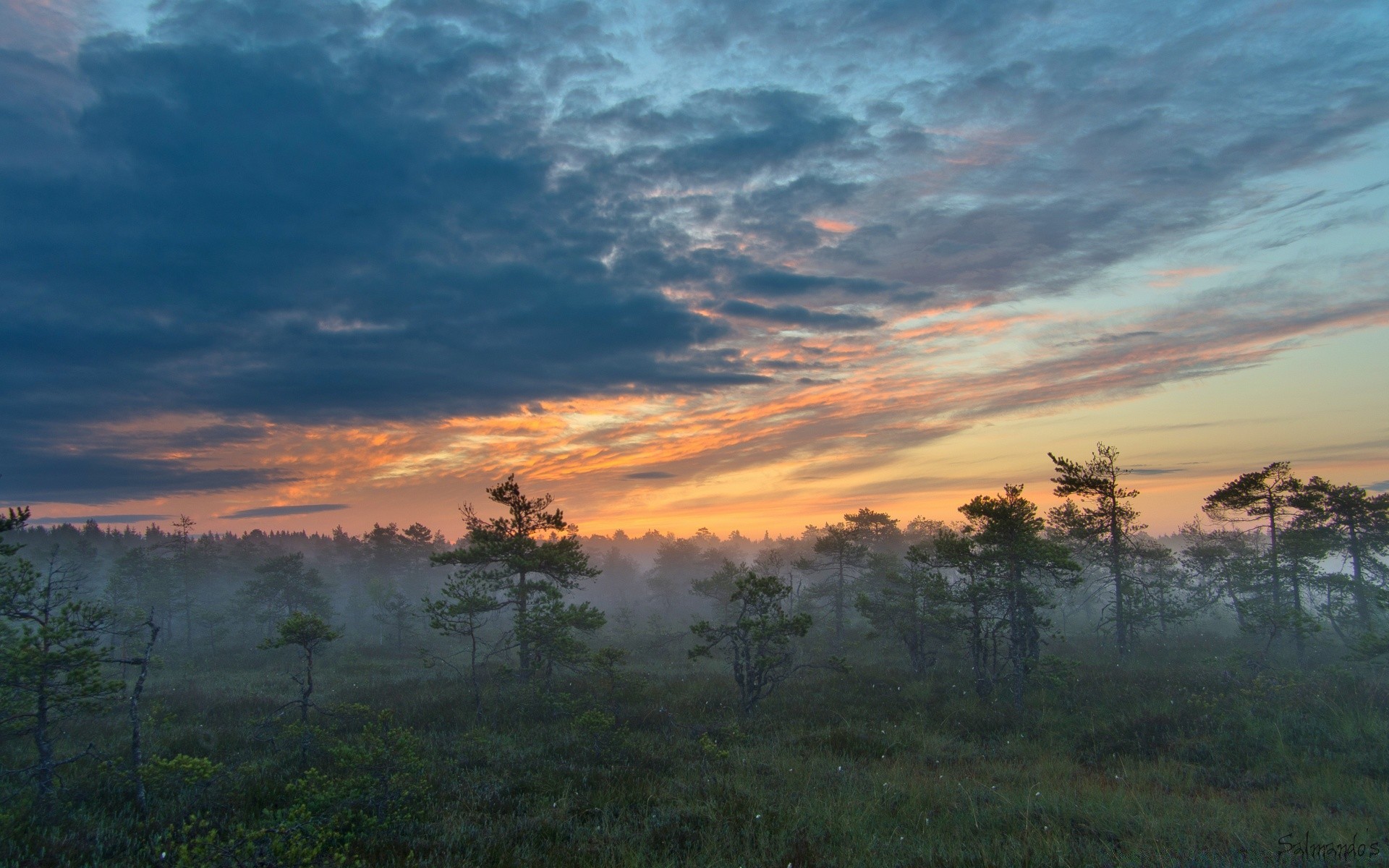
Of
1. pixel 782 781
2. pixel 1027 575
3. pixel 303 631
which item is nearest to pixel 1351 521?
pixel 1027 575

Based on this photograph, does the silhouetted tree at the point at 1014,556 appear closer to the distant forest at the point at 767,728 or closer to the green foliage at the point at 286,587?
the distant forest at the point at 767,728

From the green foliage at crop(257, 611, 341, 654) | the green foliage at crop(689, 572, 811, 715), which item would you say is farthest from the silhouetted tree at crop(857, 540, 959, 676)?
the green foliage at crop(257, 611, 341, 654)

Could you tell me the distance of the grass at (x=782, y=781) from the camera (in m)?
7.32

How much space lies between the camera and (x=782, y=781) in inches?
415

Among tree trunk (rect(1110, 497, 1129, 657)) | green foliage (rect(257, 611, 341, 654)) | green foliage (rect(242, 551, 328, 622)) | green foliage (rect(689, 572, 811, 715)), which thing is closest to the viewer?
green foliage (rect(257, 611, 341, 654))

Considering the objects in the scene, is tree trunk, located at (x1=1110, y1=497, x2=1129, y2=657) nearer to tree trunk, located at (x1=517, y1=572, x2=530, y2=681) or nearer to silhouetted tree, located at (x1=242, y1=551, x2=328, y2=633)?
tree trunk, located at (x1=517, y1=572, x2=530, y2=681)

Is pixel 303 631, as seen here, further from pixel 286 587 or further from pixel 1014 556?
pixel 286 587

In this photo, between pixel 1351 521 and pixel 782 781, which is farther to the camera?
pixel 1351 521

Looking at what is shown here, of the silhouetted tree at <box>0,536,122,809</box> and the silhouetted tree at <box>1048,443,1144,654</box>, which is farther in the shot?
the silhouetted tree at <box>1048,443,1144,654</box>

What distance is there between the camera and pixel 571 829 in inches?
324

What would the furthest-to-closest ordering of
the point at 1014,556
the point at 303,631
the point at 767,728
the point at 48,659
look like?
the point at 1014,556 → the point at 767,728 → the point at 303,631 → the point at 48,659

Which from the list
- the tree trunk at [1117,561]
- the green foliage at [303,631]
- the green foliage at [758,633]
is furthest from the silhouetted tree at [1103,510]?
the green foliage at [303,631]

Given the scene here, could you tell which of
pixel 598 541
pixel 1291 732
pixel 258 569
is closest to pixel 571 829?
pixel 1291 732

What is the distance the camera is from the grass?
7.32 metres
